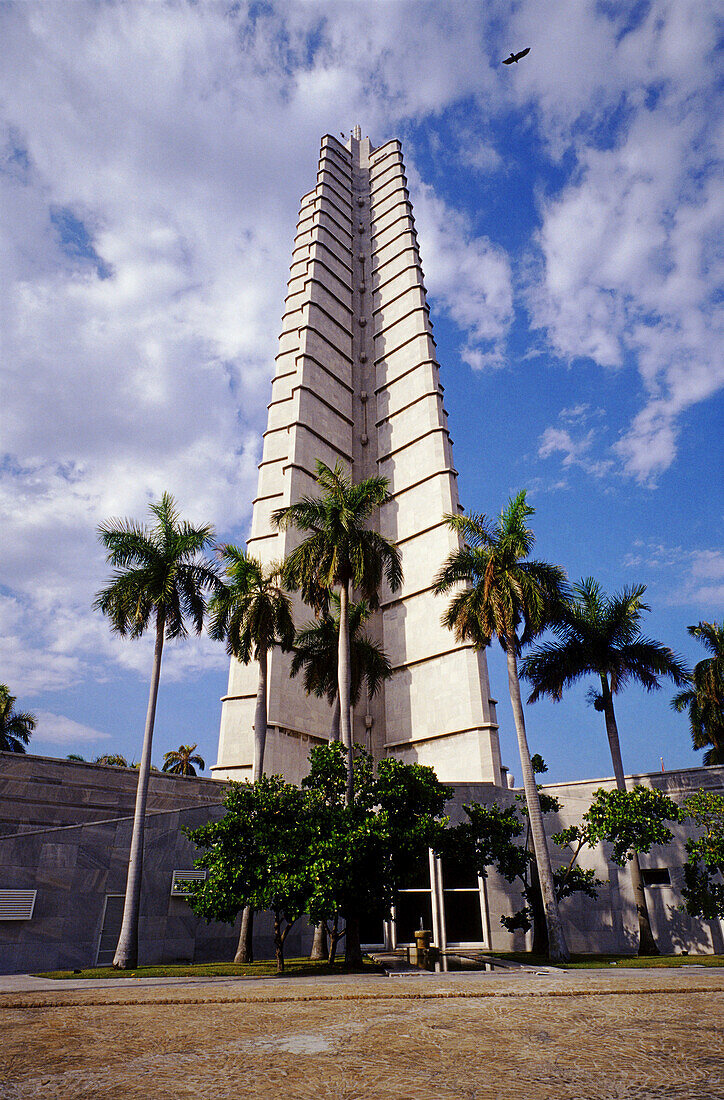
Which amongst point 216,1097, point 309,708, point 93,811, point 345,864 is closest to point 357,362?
point 309,708

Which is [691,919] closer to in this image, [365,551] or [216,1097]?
[365,551]

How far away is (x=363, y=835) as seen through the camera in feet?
61.4

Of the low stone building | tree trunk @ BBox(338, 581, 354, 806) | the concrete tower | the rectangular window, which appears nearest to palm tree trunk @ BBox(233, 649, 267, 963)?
the low stone building

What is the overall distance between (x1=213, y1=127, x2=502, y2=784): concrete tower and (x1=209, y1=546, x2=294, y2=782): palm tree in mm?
11777

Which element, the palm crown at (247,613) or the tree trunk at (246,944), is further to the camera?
the palm crown at (247,613)

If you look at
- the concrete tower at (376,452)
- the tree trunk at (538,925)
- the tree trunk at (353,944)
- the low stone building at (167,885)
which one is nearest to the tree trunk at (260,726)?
the low stone building at (167,885)

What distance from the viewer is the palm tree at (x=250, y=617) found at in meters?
28.4

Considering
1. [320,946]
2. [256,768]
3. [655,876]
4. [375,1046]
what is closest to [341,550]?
[256,768]

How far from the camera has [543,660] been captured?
2934 centimetres

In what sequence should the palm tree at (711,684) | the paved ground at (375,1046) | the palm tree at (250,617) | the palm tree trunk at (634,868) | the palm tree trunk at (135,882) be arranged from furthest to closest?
the palm tree at (711,684)
the palm tree at (250,617)
the palm tree trunk at (634,868)
the palm tree trunk at (135,882)
the paved ground at (375,1046)

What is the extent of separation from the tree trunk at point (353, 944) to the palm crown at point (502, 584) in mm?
11142

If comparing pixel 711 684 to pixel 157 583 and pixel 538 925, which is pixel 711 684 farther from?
pixel 157 583

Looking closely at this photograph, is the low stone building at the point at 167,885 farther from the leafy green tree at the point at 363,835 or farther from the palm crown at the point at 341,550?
the palm crown at the point at 341,550

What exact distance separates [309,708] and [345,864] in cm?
2554
